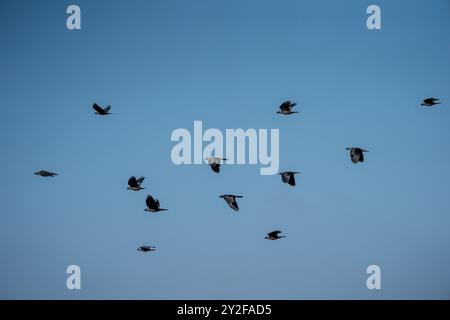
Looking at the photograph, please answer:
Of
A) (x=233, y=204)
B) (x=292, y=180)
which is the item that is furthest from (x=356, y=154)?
(x=233, y=204)

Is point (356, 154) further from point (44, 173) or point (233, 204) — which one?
point (44, 173)

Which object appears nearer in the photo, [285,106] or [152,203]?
[152,203]

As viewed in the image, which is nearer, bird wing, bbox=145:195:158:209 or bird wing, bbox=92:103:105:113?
bird wing, bbox=145:195:158:209

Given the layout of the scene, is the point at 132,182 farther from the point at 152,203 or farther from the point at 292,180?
the point at 292,180

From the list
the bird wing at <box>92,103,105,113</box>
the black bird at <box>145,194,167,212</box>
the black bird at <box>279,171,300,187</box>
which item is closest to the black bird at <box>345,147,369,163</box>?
the black bird at <box>279,171,300,187</box>

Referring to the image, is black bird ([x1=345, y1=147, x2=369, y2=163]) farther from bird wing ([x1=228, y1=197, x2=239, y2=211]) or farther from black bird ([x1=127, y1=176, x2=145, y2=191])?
black bird ([x1=127, y1=176, x2=145, y2=191])

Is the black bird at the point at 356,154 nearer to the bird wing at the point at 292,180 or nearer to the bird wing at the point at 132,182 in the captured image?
the bird wing at the point at 292,180

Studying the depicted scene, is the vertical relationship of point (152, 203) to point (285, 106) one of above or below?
below
